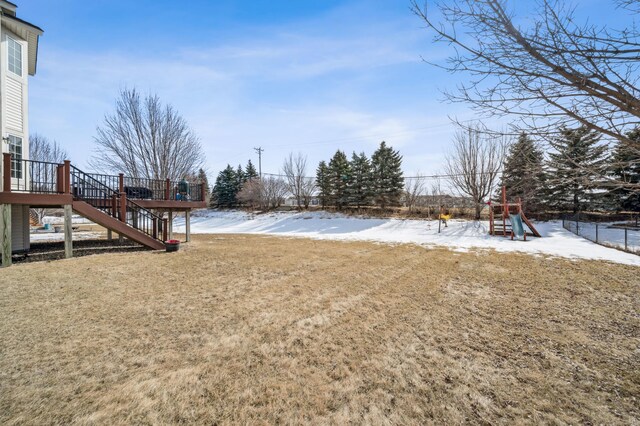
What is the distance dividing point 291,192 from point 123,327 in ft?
94.8

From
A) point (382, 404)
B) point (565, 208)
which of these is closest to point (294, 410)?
point (382, 404)

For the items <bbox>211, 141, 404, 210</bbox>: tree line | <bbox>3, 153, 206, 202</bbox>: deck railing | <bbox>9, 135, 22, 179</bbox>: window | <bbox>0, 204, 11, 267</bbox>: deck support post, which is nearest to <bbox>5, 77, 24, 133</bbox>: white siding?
<bbox>9, 135, 22, 179</bbox>: window

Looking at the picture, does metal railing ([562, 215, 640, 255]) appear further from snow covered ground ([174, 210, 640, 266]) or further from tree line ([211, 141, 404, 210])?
tree line ([211, 141, 404, 210])

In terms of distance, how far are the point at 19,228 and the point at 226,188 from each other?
28051mm

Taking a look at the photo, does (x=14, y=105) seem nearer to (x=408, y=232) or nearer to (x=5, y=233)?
(x=5, y=233)

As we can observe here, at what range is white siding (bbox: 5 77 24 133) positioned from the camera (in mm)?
8359

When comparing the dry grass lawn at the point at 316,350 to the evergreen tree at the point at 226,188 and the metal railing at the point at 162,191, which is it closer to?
the metal railing at the point at 162,191

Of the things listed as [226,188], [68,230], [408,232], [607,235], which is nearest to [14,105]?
[68,230]

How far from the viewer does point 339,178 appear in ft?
90.8

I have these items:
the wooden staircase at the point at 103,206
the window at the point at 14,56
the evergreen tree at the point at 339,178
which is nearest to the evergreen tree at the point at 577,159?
the wooden staircase at the point at 103,206

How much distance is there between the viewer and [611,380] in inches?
96.4

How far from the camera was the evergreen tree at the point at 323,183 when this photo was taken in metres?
28.9

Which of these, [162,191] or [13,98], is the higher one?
[13,98]

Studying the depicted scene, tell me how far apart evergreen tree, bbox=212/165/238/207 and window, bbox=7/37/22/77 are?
2713cm
